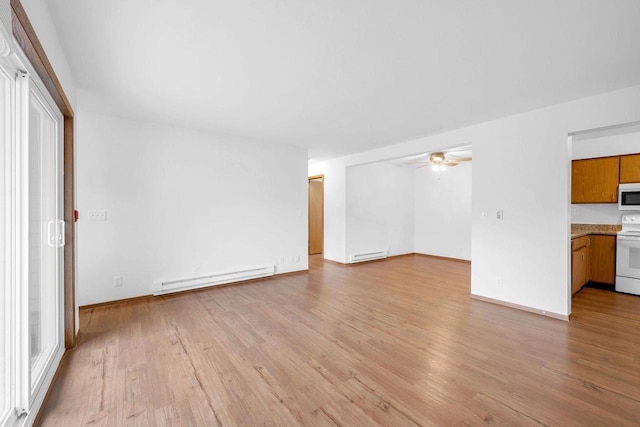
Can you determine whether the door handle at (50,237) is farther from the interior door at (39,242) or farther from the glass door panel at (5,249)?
the glass door panel at (5,249)

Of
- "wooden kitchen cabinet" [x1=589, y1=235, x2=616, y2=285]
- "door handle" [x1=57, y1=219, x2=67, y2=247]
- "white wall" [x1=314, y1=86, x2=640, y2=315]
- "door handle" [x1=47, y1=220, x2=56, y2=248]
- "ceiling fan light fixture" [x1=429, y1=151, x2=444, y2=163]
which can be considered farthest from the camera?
"ceiling fan light fixture" [x1=429, y1=151, x2=444, y2=163]

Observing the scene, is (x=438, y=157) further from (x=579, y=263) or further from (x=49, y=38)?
(x=49, y=38)

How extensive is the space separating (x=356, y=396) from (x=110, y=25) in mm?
2940

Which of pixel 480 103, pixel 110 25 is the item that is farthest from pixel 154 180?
pixel 480 103

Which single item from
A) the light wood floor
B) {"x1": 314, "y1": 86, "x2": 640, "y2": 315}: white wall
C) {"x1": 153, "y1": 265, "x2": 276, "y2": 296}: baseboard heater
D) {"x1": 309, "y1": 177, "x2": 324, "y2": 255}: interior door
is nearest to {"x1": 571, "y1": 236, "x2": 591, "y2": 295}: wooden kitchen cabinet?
the light wood floor

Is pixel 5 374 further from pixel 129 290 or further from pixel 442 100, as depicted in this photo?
pixel 442 100

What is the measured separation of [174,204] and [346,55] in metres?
3.21

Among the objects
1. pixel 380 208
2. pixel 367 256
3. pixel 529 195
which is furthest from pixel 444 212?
pixel 529 195

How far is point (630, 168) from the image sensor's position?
4.19m

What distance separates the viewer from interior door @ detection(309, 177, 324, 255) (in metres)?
7.71

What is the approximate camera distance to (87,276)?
11.4 feet

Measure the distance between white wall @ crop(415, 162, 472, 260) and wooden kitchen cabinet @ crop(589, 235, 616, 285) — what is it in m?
2.15

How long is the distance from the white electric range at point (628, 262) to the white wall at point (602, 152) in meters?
0.51

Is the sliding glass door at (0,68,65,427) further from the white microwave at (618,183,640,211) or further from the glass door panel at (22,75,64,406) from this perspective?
the white microwave at (618,183,640,211)
